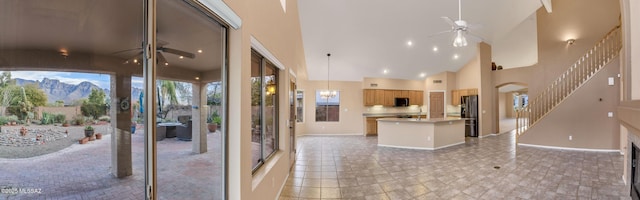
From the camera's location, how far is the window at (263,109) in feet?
9.71

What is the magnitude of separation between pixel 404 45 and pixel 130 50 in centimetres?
757

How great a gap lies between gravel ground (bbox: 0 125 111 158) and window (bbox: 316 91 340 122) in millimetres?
9236

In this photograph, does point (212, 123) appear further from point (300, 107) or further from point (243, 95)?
point (300, 107)

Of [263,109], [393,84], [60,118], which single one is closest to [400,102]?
[393,84]

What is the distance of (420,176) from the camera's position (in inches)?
169

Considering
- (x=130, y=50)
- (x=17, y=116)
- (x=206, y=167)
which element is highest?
(x=130, y=50)

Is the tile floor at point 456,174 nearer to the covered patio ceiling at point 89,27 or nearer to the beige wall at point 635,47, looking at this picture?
the beige wall at point 635,47

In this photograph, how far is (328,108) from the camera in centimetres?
1029

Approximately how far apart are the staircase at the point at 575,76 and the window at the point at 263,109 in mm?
7652

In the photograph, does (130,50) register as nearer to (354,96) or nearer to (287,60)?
(287,60)

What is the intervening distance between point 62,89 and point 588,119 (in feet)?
31.8

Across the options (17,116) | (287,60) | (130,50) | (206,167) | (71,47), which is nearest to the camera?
(17,116)

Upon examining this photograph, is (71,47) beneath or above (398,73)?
beneath

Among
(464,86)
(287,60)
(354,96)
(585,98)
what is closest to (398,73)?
(354,96)
